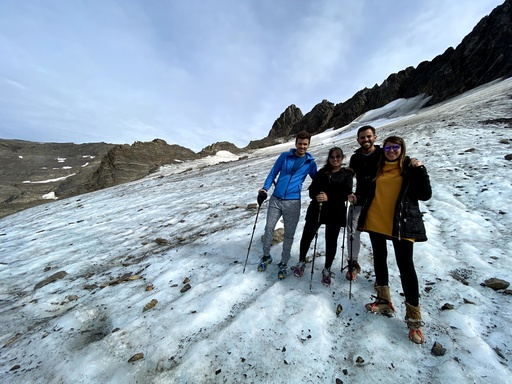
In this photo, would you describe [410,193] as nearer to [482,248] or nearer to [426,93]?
[482,248]

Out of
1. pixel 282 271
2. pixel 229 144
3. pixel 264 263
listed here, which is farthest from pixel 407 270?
pixel 229 144

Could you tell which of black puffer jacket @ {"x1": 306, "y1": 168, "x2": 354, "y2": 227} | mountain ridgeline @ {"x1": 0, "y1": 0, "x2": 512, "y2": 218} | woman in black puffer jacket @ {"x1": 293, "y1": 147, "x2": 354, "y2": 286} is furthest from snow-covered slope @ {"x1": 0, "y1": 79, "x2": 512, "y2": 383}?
mountain ridgeline @ {"x1": 0, "y1": 0, "x2": 512, "y2": 218}

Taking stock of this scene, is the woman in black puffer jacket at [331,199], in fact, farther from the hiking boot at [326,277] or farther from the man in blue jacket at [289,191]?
the man in blue jacket at [289,191]

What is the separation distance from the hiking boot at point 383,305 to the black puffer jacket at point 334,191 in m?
1.24

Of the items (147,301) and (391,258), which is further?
(391,258)

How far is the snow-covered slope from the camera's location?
124 inches

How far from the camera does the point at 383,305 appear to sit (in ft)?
12.7

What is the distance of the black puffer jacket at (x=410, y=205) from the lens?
11.3 feet

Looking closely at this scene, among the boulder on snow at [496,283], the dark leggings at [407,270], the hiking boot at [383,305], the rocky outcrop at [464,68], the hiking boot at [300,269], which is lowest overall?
the boulder on snow at [496,283]

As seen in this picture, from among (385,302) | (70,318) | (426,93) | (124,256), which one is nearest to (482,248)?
Answer: (385,302)

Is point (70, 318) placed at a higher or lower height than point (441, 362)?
higher

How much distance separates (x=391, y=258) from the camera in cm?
525

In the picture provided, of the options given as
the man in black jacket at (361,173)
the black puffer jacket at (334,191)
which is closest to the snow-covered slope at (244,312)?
the man in black jacket at (361,173)

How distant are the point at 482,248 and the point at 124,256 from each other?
8512 mm
